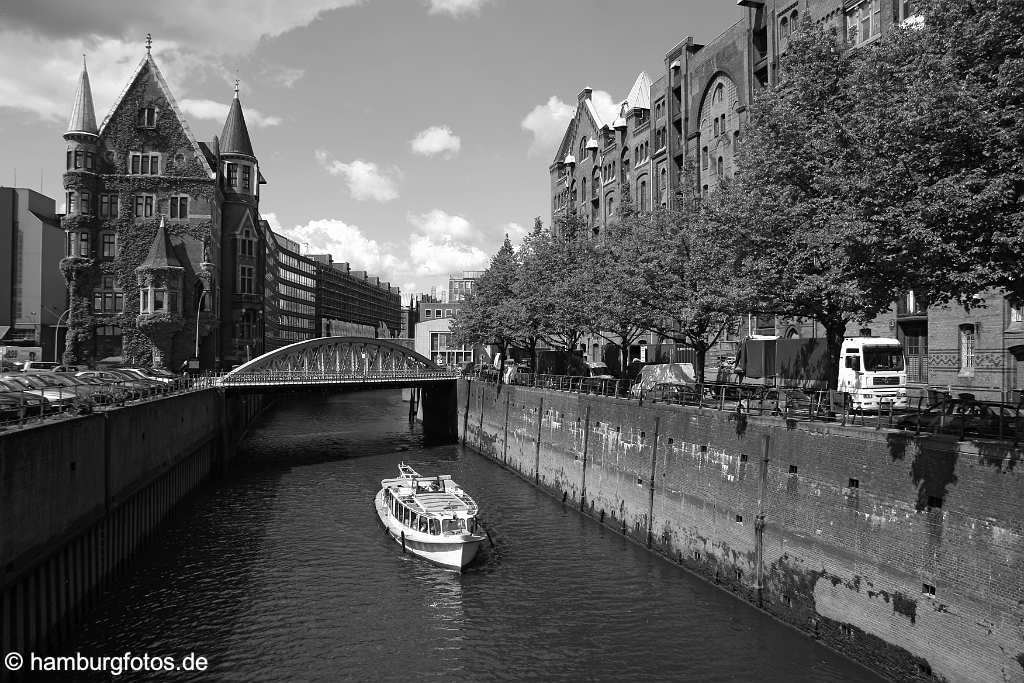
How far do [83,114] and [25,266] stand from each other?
64.3 meters

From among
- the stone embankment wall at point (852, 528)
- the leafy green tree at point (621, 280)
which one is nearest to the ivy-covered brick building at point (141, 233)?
the leafy green tree at point (621, 280)

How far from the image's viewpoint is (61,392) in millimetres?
28391

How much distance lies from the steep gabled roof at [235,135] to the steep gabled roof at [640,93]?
46.9 meters

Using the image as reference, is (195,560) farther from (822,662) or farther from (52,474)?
(822,662)

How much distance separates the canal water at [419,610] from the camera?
2138 cm

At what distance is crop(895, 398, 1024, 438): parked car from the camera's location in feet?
62.5

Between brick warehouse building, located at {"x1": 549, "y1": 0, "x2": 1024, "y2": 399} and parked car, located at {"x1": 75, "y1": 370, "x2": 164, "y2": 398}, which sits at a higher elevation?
brick warehouse building, located at {"x1": 549, "y1": 0, "x2": 1024, "y2": 399}

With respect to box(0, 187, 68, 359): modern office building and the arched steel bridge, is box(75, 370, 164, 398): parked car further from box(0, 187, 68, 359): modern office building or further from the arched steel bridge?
box(0, 187, 68, 359): modern office building

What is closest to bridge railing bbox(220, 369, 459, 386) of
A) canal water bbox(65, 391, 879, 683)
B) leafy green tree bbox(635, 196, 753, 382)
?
canal water bbox(65, 391, 879, 683)

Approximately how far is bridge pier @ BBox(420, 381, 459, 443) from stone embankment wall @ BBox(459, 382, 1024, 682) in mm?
40873

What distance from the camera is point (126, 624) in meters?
→ 23.8

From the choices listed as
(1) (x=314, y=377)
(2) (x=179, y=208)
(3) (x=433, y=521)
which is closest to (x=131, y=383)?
(1) (x=314, y=377)

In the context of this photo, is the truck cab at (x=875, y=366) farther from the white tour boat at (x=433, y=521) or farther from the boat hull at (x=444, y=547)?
the boat hull at (x=444, y=547)

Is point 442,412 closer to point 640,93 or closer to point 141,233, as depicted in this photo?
point 141,233
